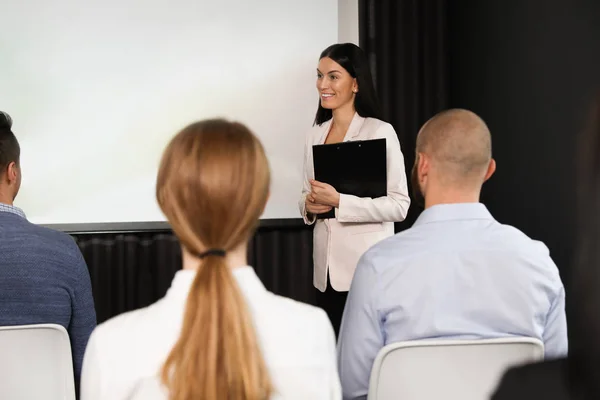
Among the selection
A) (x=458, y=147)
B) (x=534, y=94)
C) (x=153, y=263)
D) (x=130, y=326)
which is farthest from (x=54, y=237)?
(x=534, y=94)

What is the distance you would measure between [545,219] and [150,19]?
89.7 inches

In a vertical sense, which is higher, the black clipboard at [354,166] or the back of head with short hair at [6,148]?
the back of head with short hair at [6,148]

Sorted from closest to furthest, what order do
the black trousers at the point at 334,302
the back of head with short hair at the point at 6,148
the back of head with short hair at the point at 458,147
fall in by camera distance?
1. the back of head with short hair at the point at 458,147
2. the back of head with short hair at the point at 6,148
3. the black trousers at the point at 334,302

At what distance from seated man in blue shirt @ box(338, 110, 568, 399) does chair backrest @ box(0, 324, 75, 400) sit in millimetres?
649

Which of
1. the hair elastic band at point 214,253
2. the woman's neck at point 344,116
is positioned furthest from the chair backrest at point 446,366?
the woman's neck at point 344,116

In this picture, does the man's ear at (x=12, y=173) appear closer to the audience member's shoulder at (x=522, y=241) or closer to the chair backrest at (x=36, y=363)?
the chair backrest at (x=36, y=363)

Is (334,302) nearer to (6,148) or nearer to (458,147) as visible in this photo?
(458,147)

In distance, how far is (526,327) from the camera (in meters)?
1.56

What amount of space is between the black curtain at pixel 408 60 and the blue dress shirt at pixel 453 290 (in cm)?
248

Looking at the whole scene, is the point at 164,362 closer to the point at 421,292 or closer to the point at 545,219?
the point at 421,292

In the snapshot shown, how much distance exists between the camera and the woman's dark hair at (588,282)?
0.63m

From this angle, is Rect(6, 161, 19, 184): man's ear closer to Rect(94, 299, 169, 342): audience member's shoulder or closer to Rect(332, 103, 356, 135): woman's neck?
Rect(94, 299, 169, 342): audience member's shoulder

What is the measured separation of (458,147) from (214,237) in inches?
34.6

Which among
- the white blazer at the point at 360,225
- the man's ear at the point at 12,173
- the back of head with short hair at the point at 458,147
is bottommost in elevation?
the white blazer at the point at 360,225
